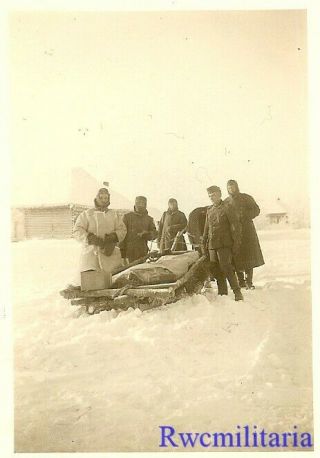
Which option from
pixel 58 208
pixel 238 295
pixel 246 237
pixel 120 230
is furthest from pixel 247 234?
pixel 58 208

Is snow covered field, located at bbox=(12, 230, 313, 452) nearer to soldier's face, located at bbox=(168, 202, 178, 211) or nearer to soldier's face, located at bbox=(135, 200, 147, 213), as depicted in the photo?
soldier's face, located at bbox=(135, 200, 147, 213)

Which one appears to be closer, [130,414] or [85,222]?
[130,414]

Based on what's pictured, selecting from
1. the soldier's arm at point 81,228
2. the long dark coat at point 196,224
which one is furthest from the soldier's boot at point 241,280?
the soldier's arm at point 81,228

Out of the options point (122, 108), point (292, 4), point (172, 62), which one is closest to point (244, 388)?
point (122, 108)

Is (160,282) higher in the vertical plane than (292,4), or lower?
lower

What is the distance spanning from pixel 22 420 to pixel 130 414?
0.65m

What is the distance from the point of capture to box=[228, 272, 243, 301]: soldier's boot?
107 inches

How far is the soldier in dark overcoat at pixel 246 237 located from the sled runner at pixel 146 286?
0.23m

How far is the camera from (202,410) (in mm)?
2588

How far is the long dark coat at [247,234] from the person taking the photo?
273 cm

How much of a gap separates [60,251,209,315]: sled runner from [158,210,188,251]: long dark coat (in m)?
0.09

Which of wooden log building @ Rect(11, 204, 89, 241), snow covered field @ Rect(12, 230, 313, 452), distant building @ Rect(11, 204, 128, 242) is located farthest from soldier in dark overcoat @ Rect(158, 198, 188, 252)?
wooden log building @ Rect(11, 204, 89, 241)

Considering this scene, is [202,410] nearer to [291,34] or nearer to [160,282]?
[160,282]

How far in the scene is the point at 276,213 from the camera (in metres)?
2.71
